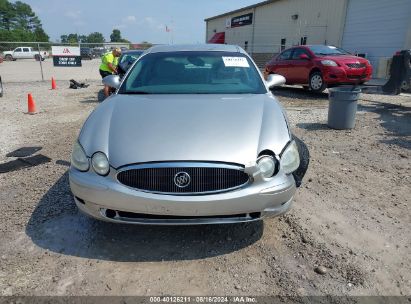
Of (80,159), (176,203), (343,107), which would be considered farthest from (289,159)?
(343,107)

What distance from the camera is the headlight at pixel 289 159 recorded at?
2941 mm

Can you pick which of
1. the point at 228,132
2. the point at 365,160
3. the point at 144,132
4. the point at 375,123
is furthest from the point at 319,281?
the point at 375,123

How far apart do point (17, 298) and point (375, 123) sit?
7492 millimetres

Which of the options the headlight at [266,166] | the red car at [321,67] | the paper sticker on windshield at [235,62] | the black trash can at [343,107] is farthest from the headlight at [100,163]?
the red car at [321,67]

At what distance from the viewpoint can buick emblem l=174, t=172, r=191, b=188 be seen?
2.70 meters

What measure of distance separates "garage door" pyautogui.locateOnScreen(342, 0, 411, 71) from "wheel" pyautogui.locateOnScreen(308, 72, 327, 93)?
8.00 meters

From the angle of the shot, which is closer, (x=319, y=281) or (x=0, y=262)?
(x=319, y=281)

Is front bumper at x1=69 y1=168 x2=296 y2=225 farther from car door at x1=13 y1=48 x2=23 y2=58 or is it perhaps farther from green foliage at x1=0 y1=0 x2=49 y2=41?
green foliage at x1=0 y1=0 x2=49 y2=41

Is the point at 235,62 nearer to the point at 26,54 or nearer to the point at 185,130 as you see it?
the point at 185,130

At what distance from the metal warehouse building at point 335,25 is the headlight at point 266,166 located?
1567 centimetres

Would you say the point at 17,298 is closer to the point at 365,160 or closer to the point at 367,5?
the point at 365,160

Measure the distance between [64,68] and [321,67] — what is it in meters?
22.9

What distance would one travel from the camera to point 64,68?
1109 inches

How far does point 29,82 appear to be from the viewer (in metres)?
18.1
